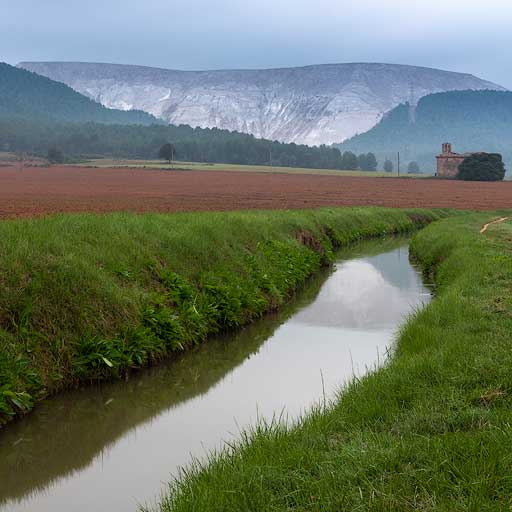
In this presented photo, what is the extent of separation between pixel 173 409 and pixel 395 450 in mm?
4934

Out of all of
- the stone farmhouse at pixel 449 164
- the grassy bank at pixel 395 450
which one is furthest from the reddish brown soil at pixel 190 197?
A: the stone farmhouse at pixel 449 164

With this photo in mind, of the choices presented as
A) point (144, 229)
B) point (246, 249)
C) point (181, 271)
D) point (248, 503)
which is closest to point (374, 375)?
point (248, 503)

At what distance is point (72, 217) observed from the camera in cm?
1608

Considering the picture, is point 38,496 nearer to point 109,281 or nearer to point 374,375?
point 374,375

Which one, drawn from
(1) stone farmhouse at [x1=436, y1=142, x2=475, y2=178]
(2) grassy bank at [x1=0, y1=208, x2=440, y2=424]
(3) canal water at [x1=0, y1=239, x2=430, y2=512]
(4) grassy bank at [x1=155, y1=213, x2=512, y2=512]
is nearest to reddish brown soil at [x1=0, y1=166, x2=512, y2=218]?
(2) grassy bank at [x1=0, y1=208, x2=440, y2=424]

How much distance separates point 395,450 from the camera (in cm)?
607

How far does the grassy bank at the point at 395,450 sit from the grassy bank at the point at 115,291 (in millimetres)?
4044

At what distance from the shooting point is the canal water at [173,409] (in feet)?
25.3

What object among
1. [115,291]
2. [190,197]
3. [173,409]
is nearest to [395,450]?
[173,409]

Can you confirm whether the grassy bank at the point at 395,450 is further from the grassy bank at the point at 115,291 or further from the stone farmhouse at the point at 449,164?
A: the stone farmhouse at the point at 449,164

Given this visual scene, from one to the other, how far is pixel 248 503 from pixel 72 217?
11581 millimetres

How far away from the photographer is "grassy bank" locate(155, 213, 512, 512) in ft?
17.7

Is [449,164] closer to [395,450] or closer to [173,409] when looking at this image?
[173,409]

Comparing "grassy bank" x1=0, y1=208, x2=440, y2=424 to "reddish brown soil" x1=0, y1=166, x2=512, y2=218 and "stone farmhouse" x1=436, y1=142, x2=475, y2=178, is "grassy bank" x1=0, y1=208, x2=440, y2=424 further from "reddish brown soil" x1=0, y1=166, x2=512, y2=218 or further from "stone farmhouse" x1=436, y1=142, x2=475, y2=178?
"stone farmhouse" x1=436, y1=142, x2=475, y2=178
